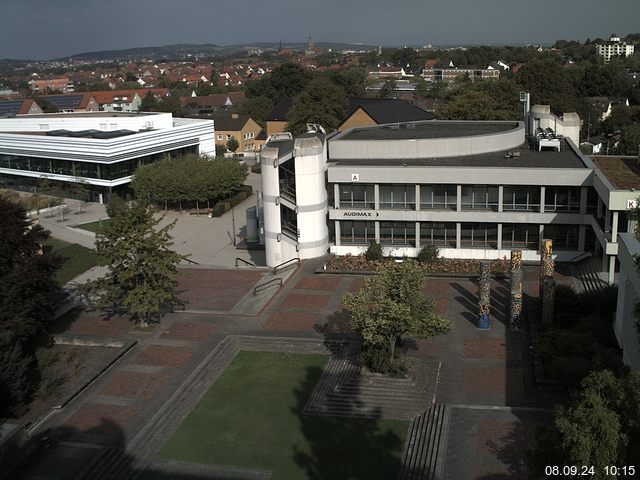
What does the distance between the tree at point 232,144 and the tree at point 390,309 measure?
70178 millimetres

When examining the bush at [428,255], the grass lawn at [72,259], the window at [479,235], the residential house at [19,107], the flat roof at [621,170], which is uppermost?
the residential house at [19,107]

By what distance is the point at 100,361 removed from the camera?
1108 inches

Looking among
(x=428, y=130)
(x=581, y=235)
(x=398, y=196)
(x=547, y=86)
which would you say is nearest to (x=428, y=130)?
(x=428, y=130)

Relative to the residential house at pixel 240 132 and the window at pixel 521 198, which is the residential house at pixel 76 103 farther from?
the window at pixel 521 198

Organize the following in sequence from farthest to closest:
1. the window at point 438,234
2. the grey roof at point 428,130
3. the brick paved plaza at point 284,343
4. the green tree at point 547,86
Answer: the green tree at point 547,86, the grey roof at point 428,130, the window at point 438,234, the brick paved plaza at point 284,343

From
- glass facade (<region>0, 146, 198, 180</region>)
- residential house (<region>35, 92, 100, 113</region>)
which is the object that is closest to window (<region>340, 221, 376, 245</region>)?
glass facade (<region>0, 146, 198, 180</region>)

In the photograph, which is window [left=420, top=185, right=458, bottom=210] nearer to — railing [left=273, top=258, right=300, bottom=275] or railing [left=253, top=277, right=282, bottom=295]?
railing [left=273, top=258, right=300, bottom=275]

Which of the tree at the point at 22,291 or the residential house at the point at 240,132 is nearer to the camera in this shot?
the tree at the point at 22,291

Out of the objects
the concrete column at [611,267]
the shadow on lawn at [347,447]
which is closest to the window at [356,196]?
the concrete column at [611,267]

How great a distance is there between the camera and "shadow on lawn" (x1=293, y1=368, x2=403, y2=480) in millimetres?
20453

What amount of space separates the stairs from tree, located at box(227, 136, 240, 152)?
73.8 m

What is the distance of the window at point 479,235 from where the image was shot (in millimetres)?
39750

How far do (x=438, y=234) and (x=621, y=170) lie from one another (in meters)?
10.7

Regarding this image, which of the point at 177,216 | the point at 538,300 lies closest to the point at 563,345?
the point at 538,300
